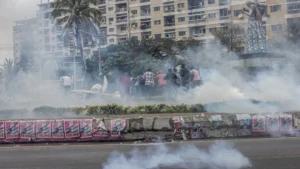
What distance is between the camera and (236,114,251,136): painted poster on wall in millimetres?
12273

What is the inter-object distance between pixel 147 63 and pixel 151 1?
1408 inches

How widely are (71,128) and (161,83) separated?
944cm

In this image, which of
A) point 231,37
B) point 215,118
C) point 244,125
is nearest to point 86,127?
point 215,118

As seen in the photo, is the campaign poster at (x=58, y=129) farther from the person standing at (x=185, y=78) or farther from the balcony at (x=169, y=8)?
the balcony at (x=169, y=8)

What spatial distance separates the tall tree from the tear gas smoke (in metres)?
35.5

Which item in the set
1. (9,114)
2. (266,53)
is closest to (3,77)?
(9,114)

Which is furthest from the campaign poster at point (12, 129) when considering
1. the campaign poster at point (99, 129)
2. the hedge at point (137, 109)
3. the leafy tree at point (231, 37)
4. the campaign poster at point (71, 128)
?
the leafy tree at point (231, 37)

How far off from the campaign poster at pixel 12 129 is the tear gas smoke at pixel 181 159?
13.6 ft

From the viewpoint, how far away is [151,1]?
242ft

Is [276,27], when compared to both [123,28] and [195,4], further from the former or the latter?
[123,28]

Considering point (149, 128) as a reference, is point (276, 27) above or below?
above

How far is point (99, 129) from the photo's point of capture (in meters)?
12.1

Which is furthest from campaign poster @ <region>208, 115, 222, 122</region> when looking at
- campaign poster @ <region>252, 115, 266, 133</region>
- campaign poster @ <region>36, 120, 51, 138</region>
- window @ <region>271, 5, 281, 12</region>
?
window @ <region>271, 5, 281, 12</region>

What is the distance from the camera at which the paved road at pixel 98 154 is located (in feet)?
27.0
